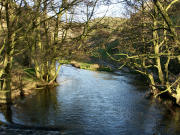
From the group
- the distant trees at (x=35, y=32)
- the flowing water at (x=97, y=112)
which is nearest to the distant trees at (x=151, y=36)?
the flowing water at (x=97, y=112)

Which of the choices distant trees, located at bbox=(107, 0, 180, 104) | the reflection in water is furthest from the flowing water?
distant trees, located at bbox=(107, 0, 180, 104)

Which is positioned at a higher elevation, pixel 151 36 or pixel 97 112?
pixel 151 36

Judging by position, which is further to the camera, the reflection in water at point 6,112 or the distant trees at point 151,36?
the distant trees at point 151,36

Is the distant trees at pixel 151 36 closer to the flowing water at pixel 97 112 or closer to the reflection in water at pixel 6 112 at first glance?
the flowing water at pixel 97 112

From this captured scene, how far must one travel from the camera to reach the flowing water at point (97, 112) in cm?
1249

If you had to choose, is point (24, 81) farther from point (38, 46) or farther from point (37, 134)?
point (37, 134)

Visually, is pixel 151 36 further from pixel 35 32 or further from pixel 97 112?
pixel 35 32

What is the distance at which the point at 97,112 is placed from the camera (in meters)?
15.2

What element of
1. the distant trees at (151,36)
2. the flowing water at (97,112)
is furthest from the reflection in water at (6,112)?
the distant trees at (151,36)

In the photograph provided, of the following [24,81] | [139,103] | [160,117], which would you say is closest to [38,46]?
[24,81]

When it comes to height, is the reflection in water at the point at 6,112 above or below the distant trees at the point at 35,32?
below

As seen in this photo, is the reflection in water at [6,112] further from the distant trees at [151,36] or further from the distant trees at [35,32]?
the distant trees at [151,36]

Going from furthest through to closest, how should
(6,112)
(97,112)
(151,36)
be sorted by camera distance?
(151,36) < (97,112) < (6,112)

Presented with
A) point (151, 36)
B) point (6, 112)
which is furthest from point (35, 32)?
point (151, 36)
